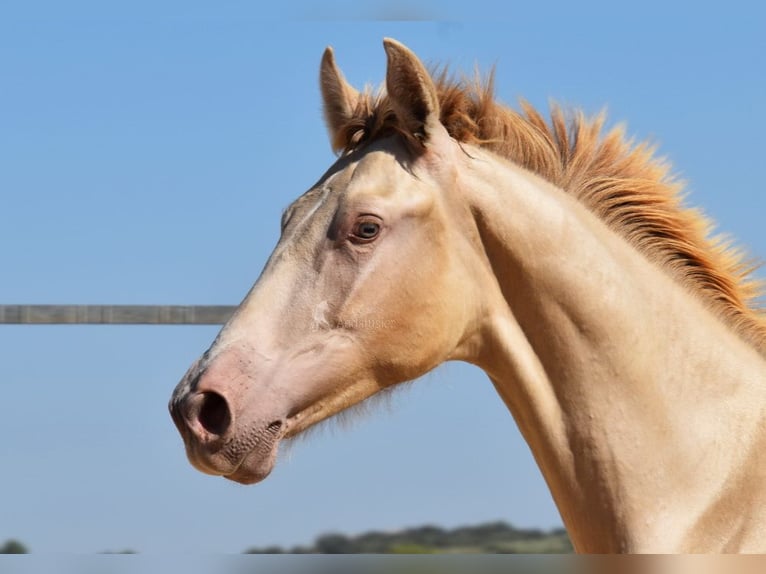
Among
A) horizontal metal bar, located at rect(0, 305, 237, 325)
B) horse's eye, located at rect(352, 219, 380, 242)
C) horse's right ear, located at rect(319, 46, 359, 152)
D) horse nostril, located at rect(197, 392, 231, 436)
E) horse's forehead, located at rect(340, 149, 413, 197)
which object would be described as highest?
horse's right ear, located at rect(319, 46, 359, 152)

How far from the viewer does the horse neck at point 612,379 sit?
2213 mm

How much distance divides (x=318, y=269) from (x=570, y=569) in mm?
1063

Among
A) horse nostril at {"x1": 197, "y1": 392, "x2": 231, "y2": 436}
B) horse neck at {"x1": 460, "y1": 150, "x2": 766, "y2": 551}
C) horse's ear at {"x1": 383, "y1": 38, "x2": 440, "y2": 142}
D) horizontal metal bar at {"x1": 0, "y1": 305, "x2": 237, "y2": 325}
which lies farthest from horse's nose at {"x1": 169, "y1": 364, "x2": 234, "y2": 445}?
horizontal metal bar at {"x1": 0, "y1": 305, "x2": 237, "y2": 325}

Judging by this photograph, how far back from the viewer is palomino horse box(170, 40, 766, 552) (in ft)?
7.27

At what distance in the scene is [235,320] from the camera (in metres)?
2.27

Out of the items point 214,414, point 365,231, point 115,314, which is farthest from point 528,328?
point 115,314

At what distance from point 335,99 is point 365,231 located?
529mm

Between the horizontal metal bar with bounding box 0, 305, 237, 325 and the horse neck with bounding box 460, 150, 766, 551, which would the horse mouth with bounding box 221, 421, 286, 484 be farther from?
the horizontal metal bar with bounding box 0, 305, 237, 325

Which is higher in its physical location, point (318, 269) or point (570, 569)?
point (318, 269)

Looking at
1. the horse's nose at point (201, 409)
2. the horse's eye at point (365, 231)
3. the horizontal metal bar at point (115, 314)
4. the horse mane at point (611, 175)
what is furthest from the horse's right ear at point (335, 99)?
the horizontal metal bar at point (115, 314)

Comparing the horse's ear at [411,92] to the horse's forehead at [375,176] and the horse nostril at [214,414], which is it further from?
the horse nostril at [214,414]

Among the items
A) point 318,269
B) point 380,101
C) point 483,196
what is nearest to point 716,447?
point 483,196

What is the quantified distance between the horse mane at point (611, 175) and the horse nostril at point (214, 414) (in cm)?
78

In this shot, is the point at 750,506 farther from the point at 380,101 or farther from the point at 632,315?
the point at 380,101
